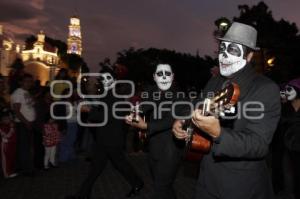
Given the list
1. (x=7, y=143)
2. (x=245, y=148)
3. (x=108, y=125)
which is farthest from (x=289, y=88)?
(x=7, y=143)

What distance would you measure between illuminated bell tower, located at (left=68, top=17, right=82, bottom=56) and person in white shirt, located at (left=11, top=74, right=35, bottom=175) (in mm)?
153890

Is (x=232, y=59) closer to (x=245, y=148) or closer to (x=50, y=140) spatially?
(x=245, y=148)

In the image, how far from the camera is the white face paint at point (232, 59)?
3389mm

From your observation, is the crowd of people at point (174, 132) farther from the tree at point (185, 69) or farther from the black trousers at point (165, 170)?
the tree at point (185, 69)

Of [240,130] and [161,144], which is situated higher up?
[240,130]

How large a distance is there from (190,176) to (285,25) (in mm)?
32667

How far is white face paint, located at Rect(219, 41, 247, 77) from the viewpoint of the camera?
11.1ft

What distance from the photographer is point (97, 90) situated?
7613mm

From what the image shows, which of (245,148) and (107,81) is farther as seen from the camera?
(107,81)

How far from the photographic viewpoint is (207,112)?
2674 mm

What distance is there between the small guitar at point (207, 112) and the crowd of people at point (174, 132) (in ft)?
0.20

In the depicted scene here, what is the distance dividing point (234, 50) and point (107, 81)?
4022 mm

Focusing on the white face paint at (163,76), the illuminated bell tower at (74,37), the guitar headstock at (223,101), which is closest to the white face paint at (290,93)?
the white face paint at (163,76)

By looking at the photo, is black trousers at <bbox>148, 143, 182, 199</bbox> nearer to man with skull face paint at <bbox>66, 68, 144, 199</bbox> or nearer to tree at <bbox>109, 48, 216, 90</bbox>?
man with skull face paint at <bbox>66, 68, 144, 199</bbox>
